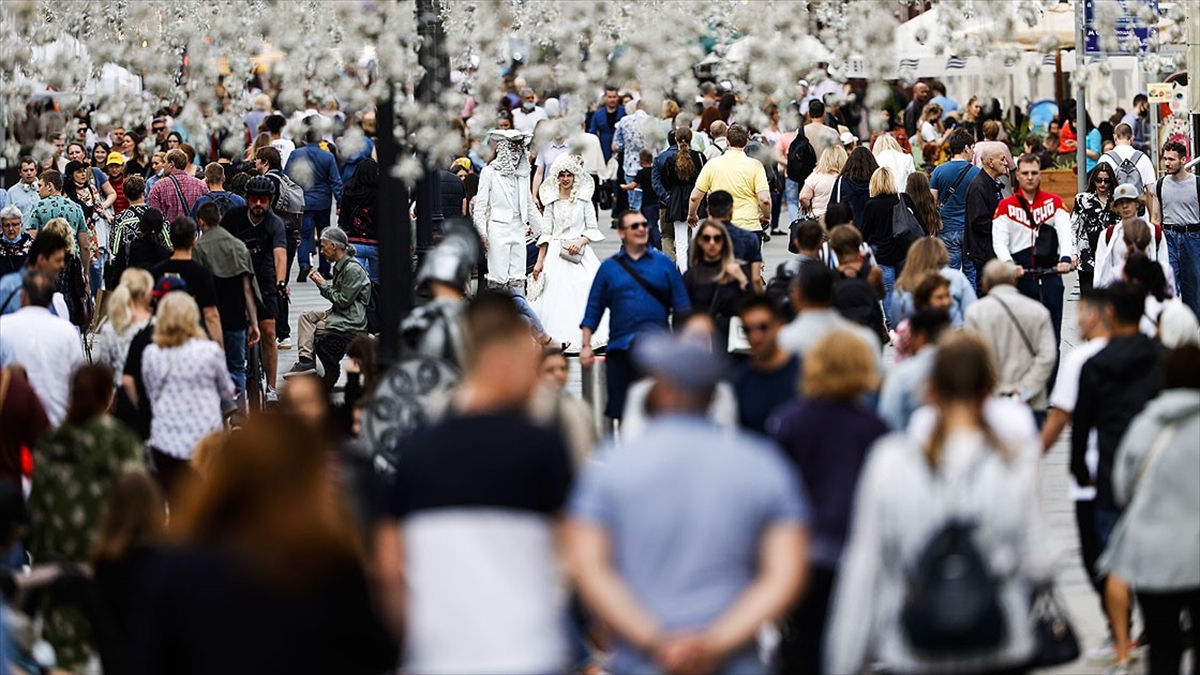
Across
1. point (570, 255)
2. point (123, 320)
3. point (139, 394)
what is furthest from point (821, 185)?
point (139, 394)

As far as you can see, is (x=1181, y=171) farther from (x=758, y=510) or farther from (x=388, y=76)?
(x=758, y=510)

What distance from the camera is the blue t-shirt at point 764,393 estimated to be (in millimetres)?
8969

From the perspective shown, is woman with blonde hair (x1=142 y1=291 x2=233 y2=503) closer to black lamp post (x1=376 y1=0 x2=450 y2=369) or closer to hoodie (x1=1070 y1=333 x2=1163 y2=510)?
black lamp post (x1=376 y1=0 x2=450 y2=369)

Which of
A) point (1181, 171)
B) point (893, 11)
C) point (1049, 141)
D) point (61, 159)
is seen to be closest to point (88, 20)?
point (893, 11)

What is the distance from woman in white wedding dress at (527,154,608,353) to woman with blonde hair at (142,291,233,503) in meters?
7.04

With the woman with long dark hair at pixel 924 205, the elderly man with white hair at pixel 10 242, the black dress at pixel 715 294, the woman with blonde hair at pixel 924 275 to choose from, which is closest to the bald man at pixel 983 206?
the woman with long dark hair at pixel 924 205

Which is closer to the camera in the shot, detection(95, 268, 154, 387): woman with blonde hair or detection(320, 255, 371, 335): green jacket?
detection(95, 268, 154, 387): woman with blonde hair

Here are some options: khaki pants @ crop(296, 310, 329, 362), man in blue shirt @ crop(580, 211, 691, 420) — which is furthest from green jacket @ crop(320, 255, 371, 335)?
man in blue shirt @ crop(580, 211, 691, 420)

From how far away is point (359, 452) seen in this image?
8.47 m

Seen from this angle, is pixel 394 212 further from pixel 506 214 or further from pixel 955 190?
pixel 955 190

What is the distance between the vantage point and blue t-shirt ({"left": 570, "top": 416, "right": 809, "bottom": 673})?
5.89 metres

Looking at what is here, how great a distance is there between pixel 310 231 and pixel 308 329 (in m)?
8.61

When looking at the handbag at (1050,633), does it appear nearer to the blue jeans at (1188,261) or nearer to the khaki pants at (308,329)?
the khaki pants at (308,329)

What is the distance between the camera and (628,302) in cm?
1225
